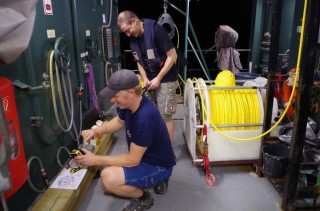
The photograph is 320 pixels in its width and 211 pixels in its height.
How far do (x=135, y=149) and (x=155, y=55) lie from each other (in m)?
1.32

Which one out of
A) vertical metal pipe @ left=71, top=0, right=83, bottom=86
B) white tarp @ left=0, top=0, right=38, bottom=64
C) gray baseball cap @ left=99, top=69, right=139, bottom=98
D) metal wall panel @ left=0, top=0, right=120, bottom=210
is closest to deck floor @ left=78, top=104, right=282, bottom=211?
metal wall panel @ left=0, top=0, right=120, bottom=210

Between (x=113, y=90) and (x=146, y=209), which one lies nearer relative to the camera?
(x=113, y=90)

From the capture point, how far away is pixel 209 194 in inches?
Answer: 97.0

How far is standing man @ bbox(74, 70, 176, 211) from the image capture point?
190cm

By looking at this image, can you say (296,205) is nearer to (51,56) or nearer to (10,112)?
(10,112)

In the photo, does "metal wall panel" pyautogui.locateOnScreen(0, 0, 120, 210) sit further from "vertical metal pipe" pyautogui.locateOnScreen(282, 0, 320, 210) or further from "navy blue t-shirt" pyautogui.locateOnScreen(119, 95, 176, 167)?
"vertical metal pipe" pyautogui.locateOnScreen(282, 0, 320, 210)

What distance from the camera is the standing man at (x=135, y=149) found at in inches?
74.8

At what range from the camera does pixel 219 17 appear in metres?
6.84

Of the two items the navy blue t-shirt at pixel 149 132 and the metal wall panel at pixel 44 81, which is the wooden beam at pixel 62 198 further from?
the navy blue t-shirt at pixel 149 132

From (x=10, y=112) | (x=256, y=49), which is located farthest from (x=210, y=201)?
(x=256, y=49)

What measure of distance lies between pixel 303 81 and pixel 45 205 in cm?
210

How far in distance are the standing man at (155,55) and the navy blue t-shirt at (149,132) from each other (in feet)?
2.74

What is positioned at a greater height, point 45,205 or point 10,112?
point 10,112

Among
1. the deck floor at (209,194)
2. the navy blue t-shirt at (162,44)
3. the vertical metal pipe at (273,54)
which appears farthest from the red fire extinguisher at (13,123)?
the vertical metal pipe at (273,54)
